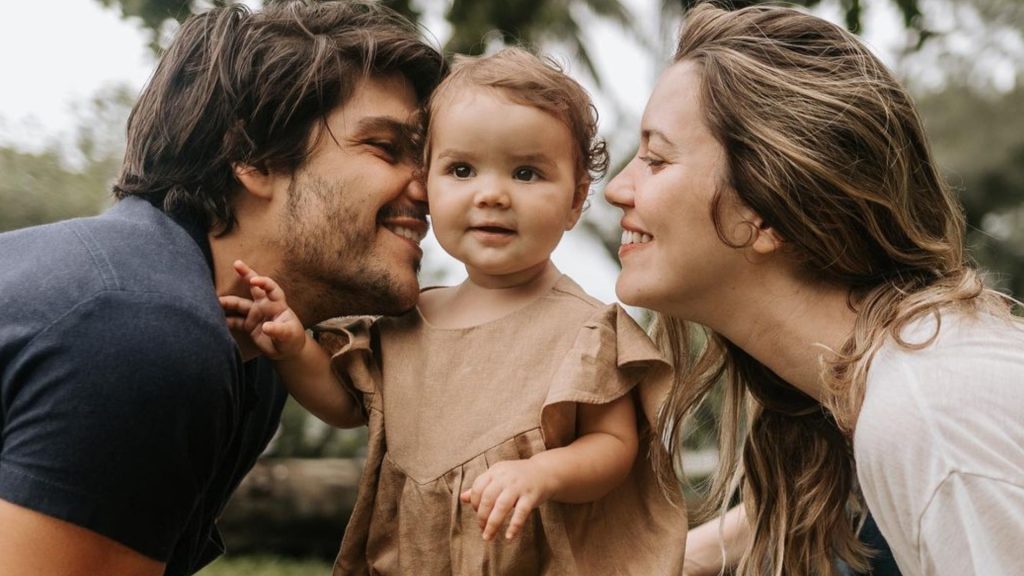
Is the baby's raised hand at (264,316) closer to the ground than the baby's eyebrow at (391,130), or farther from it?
closer to the ground

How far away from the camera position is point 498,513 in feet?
7.78

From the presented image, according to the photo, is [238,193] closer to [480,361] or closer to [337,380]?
[337,380]

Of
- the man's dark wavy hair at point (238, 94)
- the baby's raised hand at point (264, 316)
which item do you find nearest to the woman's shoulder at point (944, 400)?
the baby's raised hand at point (264, 316)

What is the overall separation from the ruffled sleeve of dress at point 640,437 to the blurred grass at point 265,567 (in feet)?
16.6

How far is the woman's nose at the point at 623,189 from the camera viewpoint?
9.20 ft

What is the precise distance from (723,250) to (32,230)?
150cm

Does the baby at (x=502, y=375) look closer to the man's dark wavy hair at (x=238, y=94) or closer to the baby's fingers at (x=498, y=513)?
the baby's fingers at (x=498, y=513)

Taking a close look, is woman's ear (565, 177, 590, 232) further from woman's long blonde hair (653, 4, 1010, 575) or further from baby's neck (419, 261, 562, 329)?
woman's long blonde hair (653, 4, 1010, 575)

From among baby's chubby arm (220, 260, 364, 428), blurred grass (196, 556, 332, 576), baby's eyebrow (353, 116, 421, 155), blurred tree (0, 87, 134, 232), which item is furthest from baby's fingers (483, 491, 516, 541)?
blurred tree (0, 87, 134, 232)

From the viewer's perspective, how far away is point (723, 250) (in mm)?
2715

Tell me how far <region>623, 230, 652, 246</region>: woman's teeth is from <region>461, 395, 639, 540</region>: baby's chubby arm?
0.35 meters

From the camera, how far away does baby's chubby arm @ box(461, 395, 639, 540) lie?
239 centimetres

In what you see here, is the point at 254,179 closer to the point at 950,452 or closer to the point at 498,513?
the point at 498,513

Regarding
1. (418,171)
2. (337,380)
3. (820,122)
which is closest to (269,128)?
(418,171)
